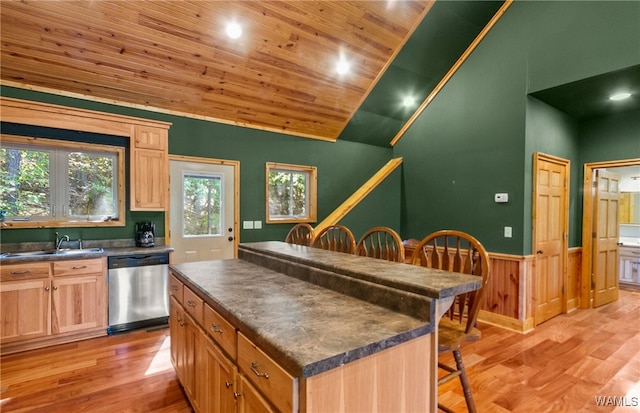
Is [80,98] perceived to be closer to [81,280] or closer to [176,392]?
[81,280]

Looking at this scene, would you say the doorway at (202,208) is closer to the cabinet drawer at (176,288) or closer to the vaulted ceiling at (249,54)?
the vaulted ceiling at (249,54)

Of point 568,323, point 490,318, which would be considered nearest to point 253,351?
point 490,318

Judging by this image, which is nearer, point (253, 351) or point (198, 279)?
point (253, 351)

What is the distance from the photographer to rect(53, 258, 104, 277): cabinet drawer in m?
3.05

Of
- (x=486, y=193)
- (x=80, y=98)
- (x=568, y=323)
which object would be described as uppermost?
(x=80, y=98)

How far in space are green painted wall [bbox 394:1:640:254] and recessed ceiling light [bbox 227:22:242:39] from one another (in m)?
2.94

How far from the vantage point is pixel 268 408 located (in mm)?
1062

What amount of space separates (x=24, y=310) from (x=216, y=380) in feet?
8.67

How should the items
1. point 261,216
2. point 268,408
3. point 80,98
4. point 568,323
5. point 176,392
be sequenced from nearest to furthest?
point 268,408, point 176,392, point 80,98, point 568,323, point 261,216

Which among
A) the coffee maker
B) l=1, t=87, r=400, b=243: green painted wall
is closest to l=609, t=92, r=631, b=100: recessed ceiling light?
l=1, t=87, r=400, b=243: green painted wall

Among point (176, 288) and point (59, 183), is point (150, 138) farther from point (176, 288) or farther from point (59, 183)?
point (176, 288)

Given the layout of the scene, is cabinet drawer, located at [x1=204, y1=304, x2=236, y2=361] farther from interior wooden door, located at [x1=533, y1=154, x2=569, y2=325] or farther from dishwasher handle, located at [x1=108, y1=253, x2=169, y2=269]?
interior wooden door, located at [x1=533, y1=154, x2=569, y2=325]

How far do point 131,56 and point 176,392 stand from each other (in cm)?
322

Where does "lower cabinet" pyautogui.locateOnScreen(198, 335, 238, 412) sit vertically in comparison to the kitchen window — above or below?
below
